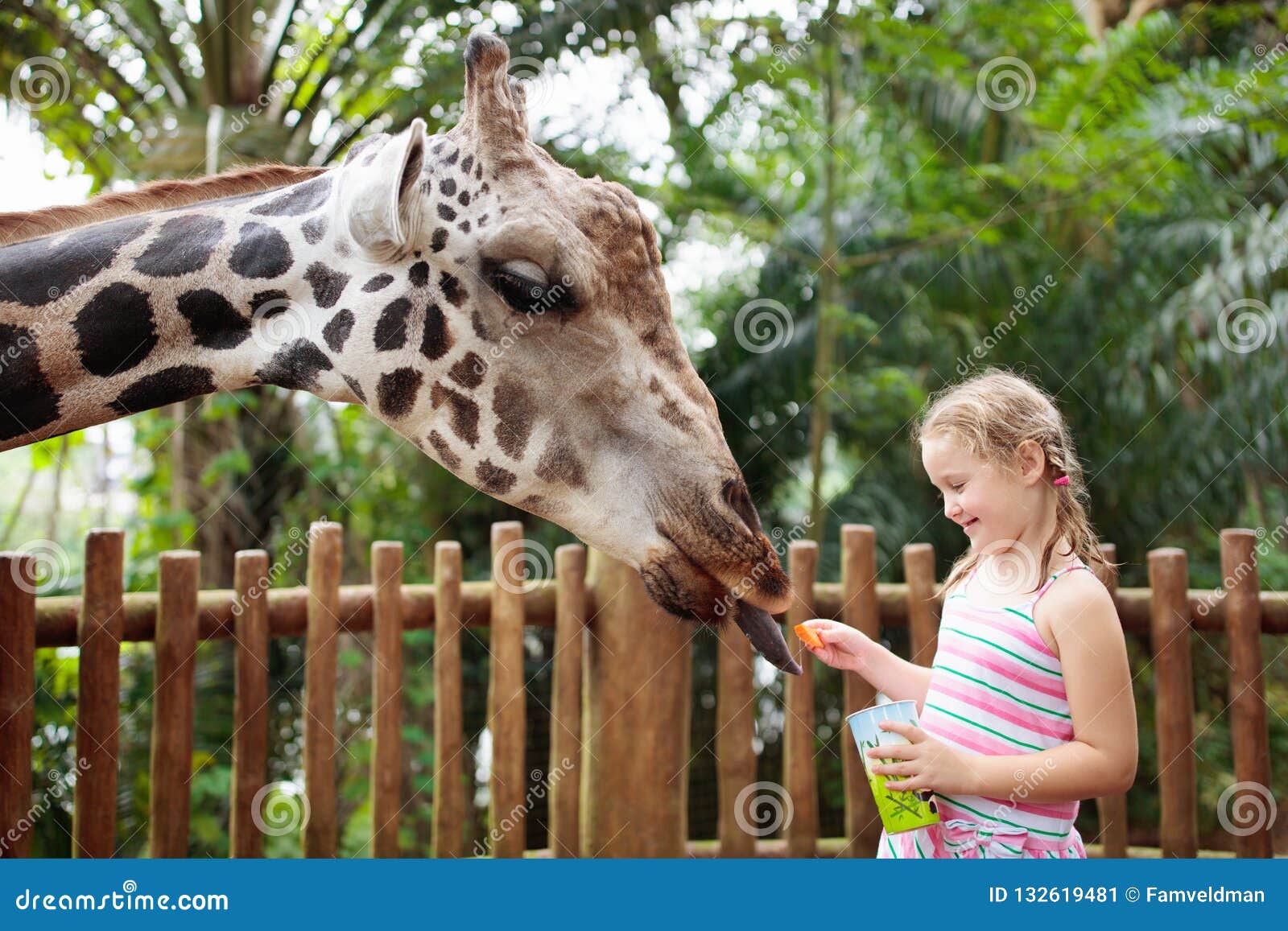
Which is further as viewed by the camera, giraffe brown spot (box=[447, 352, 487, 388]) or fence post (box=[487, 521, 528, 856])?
fence post (box=[487, 521, 528, 856])

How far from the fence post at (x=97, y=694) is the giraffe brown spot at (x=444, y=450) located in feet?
5.18

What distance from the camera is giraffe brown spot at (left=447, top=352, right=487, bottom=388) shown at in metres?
1.82

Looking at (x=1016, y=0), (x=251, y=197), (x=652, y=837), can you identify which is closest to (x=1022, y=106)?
(x=1016, y=0)

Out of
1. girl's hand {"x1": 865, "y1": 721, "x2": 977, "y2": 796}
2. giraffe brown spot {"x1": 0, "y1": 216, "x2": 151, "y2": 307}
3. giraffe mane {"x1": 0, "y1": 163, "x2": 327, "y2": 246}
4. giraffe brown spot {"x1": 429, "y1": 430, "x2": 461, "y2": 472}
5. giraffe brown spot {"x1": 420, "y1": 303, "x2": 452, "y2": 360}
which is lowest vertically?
girl's hand {"x1": 865, "y1": 721, "x2": 977, "y2": 796}

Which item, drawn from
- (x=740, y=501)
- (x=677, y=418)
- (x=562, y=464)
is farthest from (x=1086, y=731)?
(x=562, y=464)

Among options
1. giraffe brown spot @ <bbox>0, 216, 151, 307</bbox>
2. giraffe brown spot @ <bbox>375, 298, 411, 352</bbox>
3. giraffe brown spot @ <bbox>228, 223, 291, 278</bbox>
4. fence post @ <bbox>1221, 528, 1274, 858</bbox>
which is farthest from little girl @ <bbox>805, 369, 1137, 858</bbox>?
fence post @ <bbox>1221, 528, 1274, 858</bbox>

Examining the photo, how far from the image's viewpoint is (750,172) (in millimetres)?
9367

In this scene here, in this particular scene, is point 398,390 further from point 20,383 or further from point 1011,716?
point 1011,716

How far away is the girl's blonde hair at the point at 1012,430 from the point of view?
179cm

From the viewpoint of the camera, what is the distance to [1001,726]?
1.76 meters

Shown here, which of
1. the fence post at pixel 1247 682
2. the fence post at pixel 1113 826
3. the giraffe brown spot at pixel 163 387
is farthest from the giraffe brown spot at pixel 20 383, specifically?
the fence post at pixel 1247 682

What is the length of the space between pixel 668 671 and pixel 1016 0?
4963mm

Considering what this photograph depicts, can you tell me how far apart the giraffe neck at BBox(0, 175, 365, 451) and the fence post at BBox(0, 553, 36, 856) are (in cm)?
121

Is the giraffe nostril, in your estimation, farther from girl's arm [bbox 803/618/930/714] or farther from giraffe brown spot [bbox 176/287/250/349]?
giraffe brown spot [bbox 176/287/250/349]
